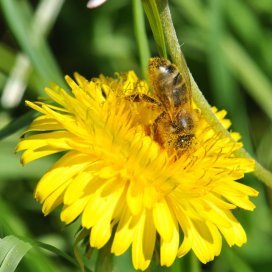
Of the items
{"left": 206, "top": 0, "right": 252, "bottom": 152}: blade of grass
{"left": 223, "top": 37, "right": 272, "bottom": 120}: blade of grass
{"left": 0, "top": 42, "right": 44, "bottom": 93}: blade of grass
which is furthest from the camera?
{"left": 223, "top": 37, "right": 272, "bottom": 120}: blade of grass

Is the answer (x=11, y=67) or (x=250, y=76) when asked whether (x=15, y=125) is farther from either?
(x=250, y=76)

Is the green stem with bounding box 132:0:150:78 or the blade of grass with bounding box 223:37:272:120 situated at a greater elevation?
the green stem with bounding box 132:0:150:78

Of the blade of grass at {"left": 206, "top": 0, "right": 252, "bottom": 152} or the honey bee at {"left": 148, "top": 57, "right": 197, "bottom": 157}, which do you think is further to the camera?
the blade of grass at {"left": 206, "top": 0, "right": 252, "bottom": 152}

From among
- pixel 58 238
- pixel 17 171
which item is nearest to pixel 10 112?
pixel 17 171

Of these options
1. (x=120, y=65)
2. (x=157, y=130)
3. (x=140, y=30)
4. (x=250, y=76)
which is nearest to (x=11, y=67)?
(x=120, y=65)

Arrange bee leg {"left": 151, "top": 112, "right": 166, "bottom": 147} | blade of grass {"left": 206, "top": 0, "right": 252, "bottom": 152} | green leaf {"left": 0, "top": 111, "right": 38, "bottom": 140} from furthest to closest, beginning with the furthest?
blade of grass {"left": 206, "top": 0, "right": 252, "bottom": 152} < green leaf {"left": 0, "top": 111, "right": 38, "bottom": 140} < bee leg {"left": 151, "top": 112, "right": 166, "bottom": 147}

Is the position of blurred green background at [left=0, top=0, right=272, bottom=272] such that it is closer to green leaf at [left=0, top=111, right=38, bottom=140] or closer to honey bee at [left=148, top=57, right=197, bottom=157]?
green leaf at [left=0, top=111, right=38, bottom=140]

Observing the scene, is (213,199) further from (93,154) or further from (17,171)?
(17,171)

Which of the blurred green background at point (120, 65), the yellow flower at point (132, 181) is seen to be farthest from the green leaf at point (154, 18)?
the blurred green background at point (120, 65)

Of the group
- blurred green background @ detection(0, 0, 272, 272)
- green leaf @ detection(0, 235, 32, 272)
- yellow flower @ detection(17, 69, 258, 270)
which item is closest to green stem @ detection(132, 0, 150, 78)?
blurred green background @ detection(0, 0, 272, 272)
